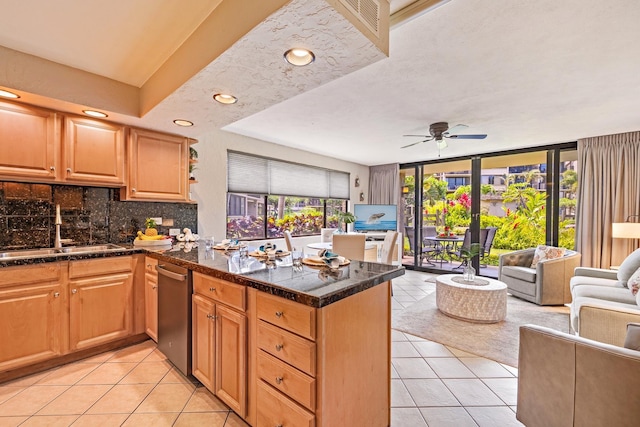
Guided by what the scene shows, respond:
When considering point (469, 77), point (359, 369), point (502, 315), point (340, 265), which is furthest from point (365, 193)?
point (359, 369)

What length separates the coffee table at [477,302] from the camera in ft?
10.2

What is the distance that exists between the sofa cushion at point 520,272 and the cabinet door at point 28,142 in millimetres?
5558

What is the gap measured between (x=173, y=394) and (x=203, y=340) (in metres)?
0.47

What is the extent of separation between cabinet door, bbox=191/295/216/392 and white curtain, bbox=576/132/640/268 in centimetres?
519

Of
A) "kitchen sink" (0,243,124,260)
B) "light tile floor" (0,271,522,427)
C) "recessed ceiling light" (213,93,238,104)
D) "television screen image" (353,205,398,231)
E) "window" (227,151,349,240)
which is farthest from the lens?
"television screen image" (353,205,398,231)

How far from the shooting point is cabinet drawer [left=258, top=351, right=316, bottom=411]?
1.18 m

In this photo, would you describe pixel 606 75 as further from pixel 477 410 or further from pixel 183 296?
pixel 183 296

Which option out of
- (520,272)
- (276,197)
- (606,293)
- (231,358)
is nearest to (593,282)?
(606,293)

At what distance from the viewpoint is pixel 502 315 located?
317 centimetres

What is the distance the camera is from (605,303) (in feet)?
7.69

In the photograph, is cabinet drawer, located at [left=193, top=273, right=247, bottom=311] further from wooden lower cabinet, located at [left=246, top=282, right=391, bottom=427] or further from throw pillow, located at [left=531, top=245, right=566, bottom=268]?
throw pillow, located at [left=531, top=245, right=566, bottom=268]

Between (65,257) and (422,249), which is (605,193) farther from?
(65,257)

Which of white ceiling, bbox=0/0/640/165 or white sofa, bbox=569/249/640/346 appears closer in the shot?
white ceiling, bbox=0/0/640/165

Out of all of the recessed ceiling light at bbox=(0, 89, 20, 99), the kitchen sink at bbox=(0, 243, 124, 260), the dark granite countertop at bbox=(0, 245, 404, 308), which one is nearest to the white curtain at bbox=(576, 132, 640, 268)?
the dark granite countertop at bbox=(0, 245, 404, 308)
